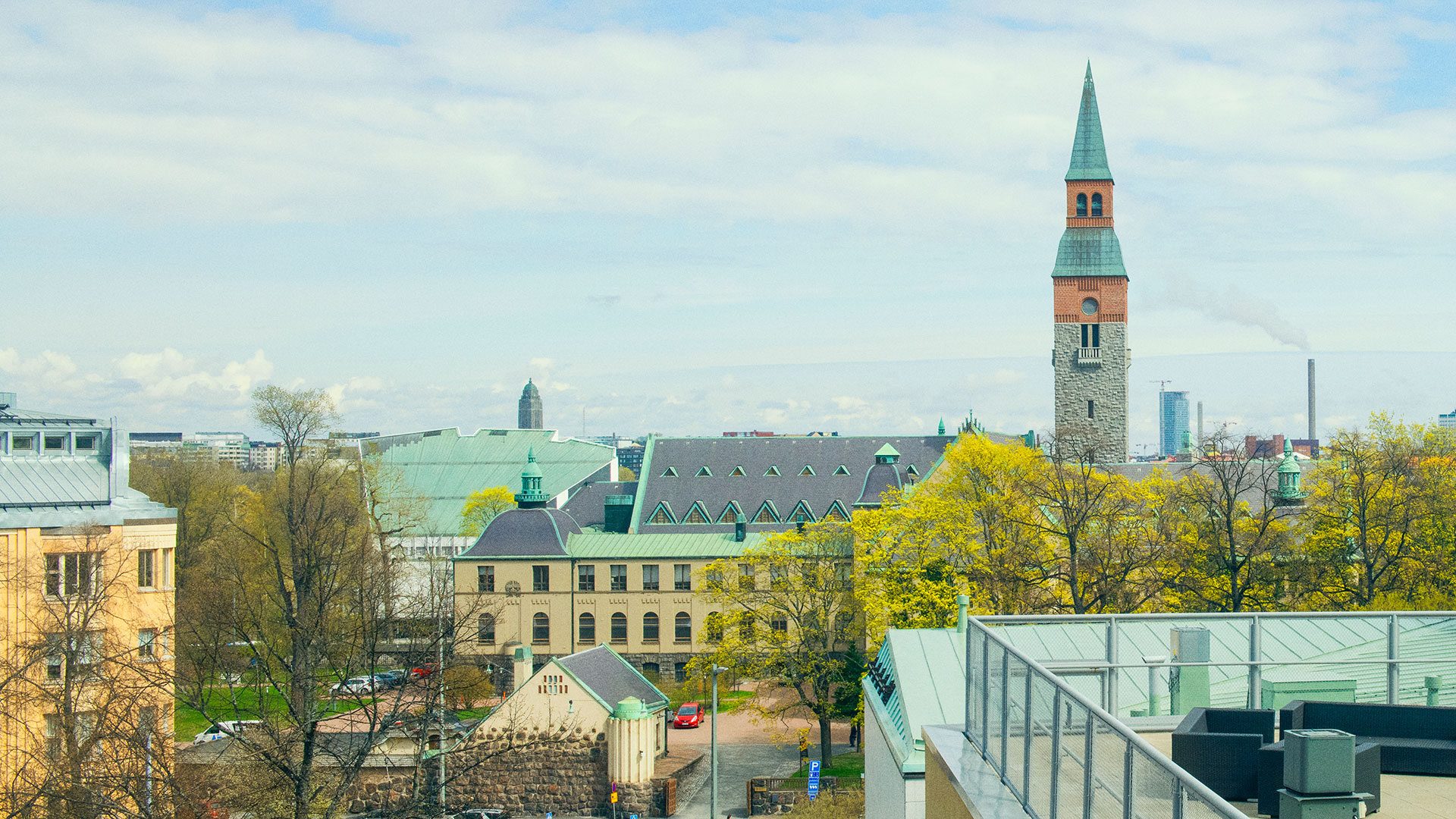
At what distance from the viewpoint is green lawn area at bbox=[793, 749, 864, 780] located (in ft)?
148

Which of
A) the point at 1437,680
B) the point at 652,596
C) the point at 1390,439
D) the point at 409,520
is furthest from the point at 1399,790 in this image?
the point at 409,520

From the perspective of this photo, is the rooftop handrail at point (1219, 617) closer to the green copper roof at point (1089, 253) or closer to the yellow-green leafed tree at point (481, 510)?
the yellow-green leafed tree at point (481, 510)

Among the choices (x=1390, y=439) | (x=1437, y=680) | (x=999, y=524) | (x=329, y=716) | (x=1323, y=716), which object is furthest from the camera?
(x=999, y=524)

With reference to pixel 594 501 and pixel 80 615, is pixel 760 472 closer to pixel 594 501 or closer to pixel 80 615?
pixel 594 501

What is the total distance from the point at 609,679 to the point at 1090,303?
170 ft

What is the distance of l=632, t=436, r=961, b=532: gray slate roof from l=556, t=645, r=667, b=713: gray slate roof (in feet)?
82.5

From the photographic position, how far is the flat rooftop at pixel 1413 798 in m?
6.86

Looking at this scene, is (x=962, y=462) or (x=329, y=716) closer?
(x=329, y=716)

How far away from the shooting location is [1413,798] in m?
7.30

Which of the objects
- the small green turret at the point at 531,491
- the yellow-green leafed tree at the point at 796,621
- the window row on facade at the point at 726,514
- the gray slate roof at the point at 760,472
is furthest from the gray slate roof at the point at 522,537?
the yellow-green leafed tree at the point at 796,621

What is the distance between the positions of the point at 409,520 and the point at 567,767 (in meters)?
38.1

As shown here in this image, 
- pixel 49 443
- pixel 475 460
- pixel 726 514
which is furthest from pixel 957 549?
pixel 475 460

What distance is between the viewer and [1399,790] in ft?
24.5

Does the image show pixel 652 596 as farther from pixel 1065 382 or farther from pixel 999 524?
pixel 1065 382
